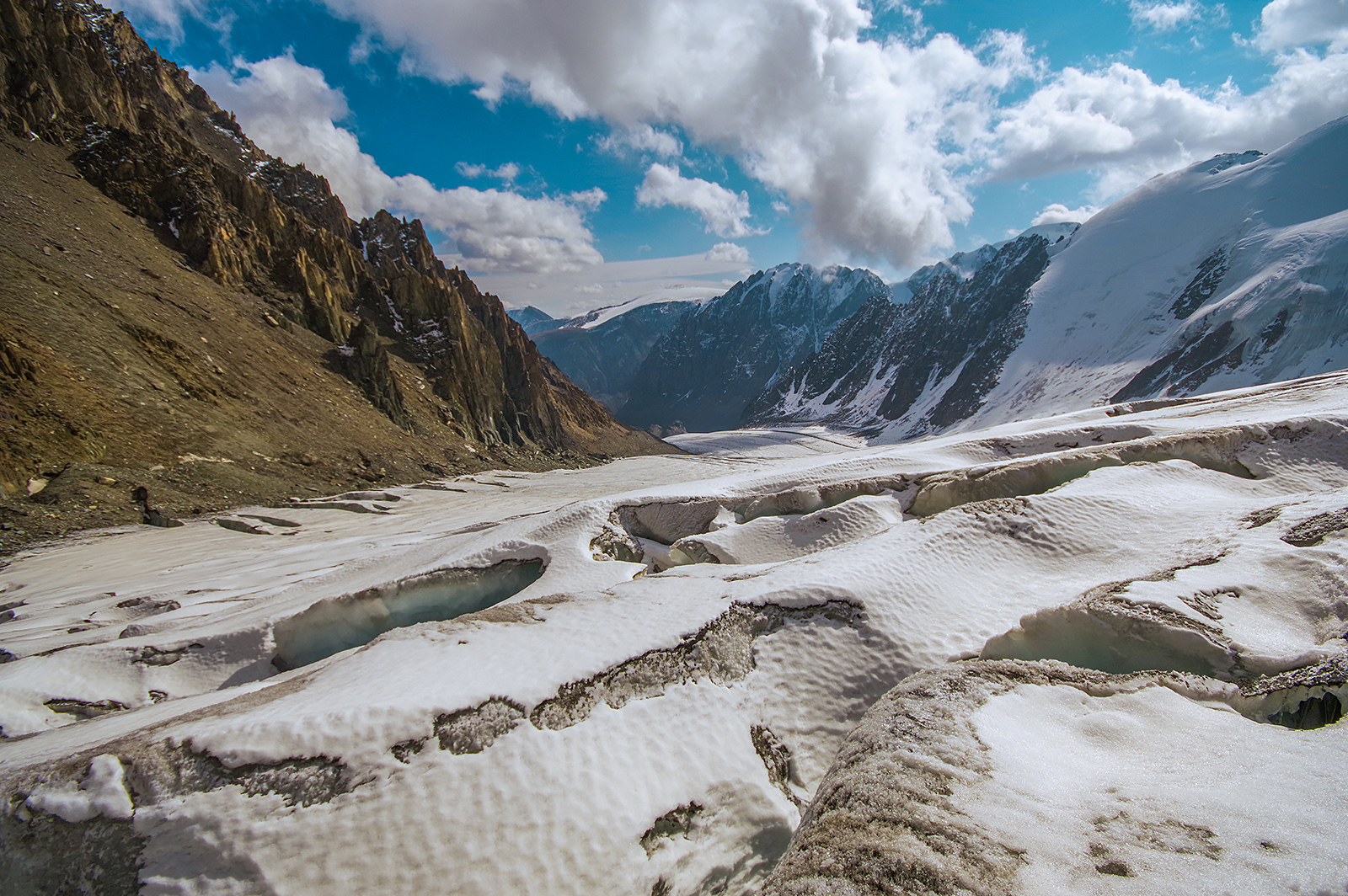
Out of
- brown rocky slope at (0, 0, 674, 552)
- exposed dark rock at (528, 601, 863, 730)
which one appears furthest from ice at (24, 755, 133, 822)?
brown rocky slope at (0, 0, 674, 552)

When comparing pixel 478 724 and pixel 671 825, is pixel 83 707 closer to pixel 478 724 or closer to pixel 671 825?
pixel 478 724

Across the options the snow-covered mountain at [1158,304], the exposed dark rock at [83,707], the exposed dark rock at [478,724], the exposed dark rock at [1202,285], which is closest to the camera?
the exposed dark rock at [478,724]

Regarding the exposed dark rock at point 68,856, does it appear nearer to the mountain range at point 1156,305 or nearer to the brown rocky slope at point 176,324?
the brown rocky slope at point 176,324

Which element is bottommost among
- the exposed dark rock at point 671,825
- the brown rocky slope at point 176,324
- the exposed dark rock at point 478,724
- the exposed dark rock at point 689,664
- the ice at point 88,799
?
the exposed dark rock at point 671,825

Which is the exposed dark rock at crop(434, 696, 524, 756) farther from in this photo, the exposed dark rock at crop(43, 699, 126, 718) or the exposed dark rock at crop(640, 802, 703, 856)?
the exposed dark rock at crop(43, 699, 126, 718)

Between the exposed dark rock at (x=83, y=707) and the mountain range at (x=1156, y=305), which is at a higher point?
the mountain range at (x=1156, y=305)

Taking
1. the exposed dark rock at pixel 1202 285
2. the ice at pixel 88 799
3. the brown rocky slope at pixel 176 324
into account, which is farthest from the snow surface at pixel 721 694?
the exposed dark rock at pixel 1202 285
